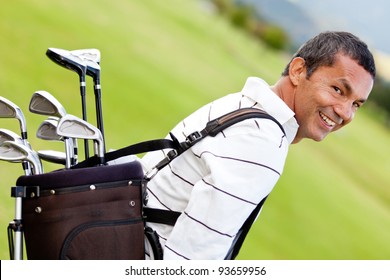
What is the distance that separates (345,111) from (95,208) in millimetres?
652

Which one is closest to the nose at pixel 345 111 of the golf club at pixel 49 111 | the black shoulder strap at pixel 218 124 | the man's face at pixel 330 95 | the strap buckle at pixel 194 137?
the man's face at pixel 330 95

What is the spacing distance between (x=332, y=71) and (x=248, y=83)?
20 cm

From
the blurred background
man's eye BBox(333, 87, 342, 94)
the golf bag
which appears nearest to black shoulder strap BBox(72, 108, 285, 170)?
the golf bag

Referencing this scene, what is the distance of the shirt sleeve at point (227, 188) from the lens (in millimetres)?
1527

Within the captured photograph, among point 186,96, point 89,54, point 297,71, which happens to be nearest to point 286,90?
point 297,71

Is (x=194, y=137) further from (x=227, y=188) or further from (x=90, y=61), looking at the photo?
(x=90, y=61)

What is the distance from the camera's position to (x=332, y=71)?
5.70 feet

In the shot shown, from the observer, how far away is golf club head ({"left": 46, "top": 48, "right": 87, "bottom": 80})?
5.62 ft

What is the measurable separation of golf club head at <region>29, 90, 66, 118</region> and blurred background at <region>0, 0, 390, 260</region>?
793mm

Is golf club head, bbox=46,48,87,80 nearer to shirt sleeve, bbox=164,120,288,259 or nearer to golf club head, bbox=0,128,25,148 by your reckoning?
golf club head, bbox=0,128,25,148

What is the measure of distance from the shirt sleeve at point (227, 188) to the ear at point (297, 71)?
244 millimetres

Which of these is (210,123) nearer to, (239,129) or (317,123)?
(239,129)

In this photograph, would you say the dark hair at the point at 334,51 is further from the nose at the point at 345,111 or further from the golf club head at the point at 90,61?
the golf club head at the point at 90,61

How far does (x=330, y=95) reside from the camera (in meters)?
1.75
